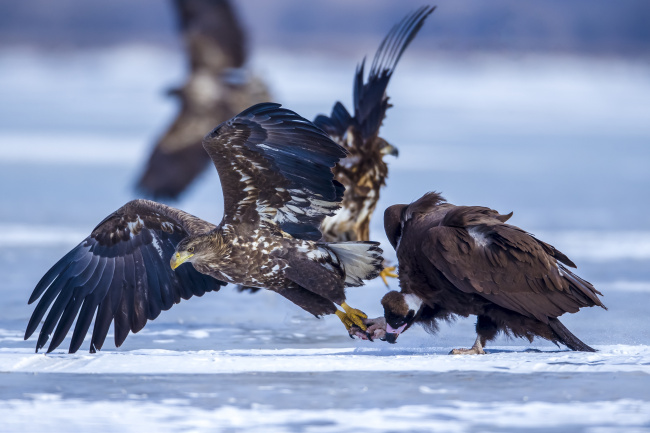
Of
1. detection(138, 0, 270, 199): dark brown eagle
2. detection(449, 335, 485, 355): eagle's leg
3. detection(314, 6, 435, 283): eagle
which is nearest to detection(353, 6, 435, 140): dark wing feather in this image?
detection(314, 6, 435, 283): eagle

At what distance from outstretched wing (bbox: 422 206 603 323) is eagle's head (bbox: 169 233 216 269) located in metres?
0.96

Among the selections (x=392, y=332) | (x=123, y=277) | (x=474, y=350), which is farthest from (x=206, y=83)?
(x=474, y=350)

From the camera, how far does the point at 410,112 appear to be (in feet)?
69.9

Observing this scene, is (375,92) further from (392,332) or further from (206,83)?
(206,83)

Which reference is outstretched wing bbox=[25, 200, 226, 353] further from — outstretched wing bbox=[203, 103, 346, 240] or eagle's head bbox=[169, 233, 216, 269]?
outstretched wing bbox=[203, 103, 346, 240]

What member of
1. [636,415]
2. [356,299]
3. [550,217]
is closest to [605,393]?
[636,415]

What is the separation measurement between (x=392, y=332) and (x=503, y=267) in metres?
0.60

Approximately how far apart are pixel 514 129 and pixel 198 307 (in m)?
13.0

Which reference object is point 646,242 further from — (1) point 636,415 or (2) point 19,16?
(2) point 19,16

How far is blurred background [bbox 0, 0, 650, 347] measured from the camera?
855 centimetres

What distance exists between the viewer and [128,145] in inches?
664

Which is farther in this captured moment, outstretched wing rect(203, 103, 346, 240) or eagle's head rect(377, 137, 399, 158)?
eagle's head rect(377, 137, 399, 158)

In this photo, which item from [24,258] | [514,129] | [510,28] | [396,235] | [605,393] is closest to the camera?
[605,393]

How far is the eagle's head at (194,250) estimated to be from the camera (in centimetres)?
509
